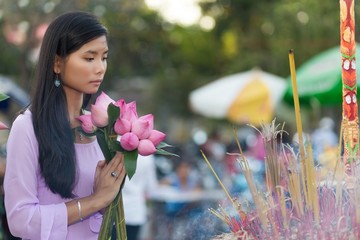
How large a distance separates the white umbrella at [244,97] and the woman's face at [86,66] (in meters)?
10.9

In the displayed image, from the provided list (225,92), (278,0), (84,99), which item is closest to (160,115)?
(278,0)

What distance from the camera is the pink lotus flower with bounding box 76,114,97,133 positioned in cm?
276

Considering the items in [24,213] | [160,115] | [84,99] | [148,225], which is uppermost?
[84,99]

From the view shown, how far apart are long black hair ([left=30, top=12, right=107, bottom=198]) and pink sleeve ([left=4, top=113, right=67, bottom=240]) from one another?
0.04 m

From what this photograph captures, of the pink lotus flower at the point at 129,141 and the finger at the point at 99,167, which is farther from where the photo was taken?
the finger at the point at 99,167

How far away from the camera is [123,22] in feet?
74.1

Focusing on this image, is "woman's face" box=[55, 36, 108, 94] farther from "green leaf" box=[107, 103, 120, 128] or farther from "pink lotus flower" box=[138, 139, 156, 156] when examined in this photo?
"pink lotus flower" box=[138, 139, 156, 156]

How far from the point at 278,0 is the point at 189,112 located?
15509 millimetres

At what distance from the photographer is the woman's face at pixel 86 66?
2.82 m

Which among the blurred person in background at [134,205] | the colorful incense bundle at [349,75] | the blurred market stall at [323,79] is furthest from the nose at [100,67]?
the blurred market stall at [323,79]

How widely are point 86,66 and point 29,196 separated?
1.56 feet

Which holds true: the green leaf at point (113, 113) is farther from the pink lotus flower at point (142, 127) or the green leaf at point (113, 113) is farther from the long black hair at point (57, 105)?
the long black hair at point (57, 105)

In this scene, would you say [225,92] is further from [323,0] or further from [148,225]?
[323,0]

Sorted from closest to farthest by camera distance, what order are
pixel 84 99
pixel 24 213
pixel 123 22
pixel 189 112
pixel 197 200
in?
pixel 24 213 < pixel 84 99 < pixel 197 200 < pixel 123 22 < pixel 189 112
